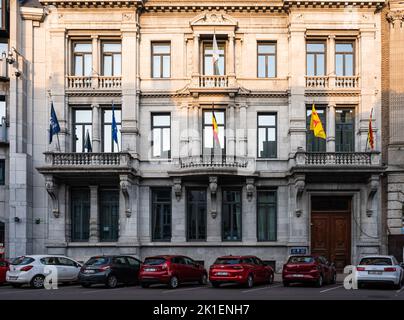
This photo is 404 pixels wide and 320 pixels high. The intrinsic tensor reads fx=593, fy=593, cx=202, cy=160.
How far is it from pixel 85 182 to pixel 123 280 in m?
9.41

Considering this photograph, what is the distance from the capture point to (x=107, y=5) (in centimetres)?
3431

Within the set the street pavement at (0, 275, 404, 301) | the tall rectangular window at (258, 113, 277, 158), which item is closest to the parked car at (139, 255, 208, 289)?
the street pavement at (0, 275, 404, 301)

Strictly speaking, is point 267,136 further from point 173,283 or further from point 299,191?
point 173,283

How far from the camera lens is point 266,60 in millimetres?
35188

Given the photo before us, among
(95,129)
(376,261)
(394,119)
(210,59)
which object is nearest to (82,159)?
(95,129)

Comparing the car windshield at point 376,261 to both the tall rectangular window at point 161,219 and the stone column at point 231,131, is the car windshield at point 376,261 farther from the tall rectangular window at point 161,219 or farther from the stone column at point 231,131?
the tall rectangular window at point 161,219

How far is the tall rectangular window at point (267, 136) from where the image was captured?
34.8 meters

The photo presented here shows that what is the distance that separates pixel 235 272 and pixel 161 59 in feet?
51.4

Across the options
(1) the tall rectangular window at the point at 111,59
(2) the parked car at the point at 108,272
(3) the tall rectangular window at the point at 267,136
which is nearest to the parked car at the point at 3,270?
(2) the parked car at the point at 108,272

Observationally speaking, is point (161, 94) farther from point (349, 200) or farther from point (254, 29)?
point (349, 200)

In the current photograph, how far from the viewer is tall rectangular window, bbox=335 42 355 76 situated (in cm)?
3484
